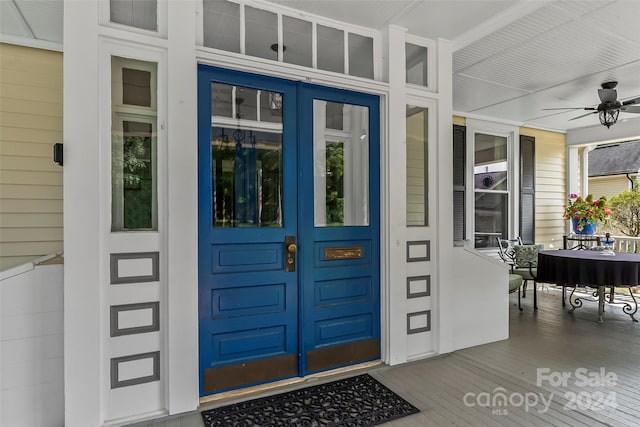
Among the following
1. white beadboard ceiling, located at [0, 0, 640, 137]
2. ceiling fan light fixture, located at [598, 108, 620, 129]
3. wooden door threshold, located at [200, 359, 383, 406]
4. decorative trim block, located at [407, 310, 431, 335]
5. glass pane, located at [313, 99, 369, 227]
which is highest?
white beadboard ceiling, located at [0, 0, 640, 137]

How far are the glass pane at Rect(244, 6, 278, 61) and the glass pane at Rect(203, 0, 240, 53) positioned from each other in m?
0.08

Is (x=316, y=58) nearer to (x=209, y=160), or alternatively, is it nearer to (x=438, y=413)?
(x=209, y=160)

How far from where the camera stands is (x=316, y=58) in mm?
2986

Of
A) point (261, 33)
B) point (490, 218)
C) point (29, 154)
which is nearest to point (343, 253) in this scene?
point (261, 33)

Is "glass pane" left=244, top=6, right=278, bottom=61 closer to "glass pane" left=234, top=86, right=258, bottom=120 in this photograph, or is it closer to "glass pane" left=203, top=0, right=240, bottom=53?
"glass pane" left=203, top=0, right=240, bottom=53

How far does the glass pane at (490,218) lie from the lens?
638cm

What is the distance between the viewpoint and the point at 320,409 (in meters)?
2.48

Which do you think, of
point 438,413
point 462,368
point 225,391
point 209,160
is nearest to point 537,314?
point 462,368

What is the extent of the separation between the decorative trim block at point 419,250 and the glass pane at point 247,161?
129 centimetres

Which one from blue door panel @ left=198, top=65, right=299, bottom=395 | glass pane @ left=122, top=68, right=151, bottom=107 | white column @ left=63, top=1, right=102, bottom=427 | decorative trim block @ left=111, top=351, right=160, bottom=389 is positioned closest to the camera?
white column @ left=63, top=1, right=102, bottom=427

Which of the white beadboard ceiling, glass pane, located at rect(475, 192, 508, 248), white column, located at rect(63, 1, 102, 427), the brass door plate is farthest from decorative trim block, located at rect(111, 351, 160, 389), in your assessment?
glass pane, located at rect(475, 192, 508, 248)

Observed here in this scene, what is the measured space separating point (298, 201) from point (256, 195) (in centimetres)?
34

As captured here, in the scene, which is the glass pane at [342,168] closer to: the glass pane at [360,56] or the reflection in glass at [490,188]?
the glass pane at [360,56]

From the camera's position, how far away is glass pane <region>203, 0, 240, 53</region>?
8.63 feet
